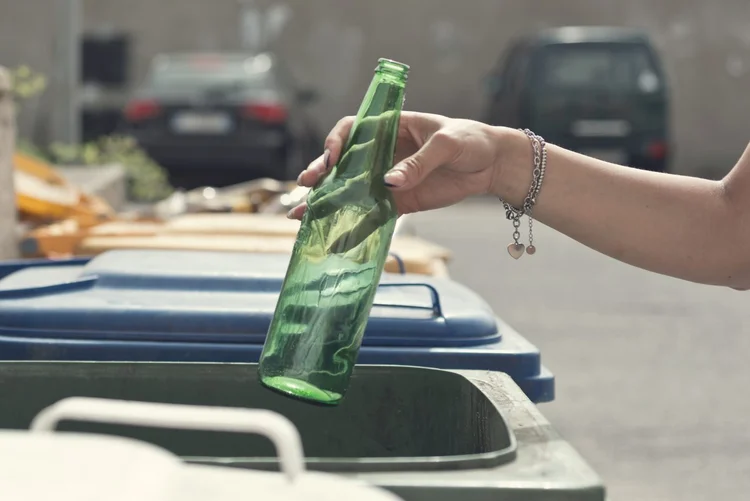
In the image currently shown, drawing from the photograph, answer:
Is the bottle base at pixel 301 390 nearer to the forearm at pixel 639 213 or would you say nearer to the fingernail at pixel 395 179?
the fingernail at pixel 395 179

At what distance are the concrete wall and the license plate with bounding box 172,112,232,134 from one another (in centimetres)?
556

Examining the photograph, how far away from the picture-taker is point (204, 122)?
13133 millimetres

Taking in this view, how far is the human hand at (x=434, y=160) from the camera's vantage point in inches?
70.1

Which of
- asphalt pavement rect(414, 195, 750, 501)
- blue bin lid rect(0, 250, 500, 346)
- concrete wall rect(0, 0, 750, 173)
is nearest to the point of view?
blue bin lid rect(0, 250, 500, 346)

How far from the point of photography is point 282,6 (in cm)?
1852

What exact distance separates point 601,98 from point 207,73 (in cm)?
431

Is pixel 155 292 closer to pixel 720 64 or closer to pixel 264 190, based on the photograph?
pixel 264 190

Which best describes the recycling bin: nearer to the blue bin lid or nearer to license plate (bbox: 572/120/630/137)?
the blue bin lid

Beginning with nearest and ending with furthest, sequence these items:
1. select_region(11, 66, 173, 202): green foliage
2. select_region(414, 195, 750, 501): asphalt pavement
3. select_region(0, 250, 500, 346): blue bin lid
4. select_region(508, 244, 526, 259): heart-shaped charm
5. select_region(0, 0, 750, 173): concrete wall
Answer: select_region(0, 250, 500, 346): blue bin lid → select_region(508, 244, 526, 259): heart-shaped charm → select_region(414, 195, 750, 501): asphalt pavement → select_region(11, 66, 173, 202): green foliage → select_region(0, 0, 750, 173): concrete wall

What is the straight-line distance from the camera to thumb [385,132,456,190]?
1720mm

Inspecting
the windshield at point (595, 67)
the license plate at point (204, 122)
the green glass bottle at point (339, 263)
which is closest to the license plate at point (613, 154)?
the windshield at point (595, 67)

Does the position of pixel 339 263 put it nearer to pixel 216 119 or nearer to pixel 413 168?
pixel 413 168

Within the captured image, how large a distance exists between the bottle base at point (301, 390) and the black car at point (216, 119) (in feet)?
37.6

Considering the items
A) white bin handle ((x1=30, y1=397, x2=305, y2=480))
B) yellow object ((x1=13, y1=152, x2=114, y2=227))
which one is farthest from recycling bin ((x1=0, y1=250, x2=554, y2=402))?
yellow object ((x1=13, y1=152, x2=114, y2=227))
